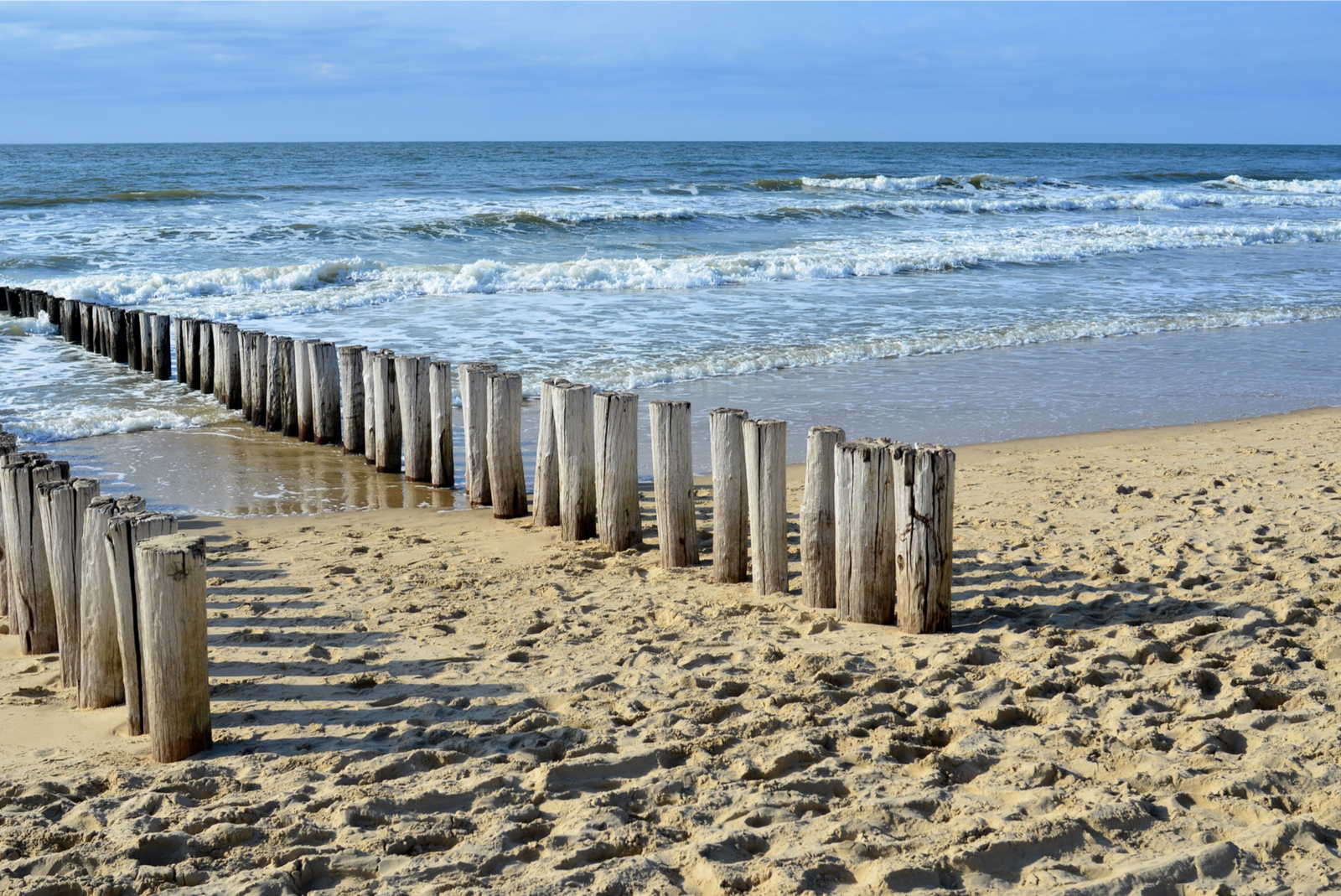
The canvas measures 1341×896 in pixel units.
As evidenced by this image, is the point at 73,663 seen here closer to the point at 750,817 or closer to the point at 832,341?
the point at 750,817

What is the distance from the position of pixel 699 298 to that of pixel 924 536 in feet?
36.6

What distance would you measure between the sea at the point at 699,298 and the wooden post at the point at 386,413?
42cm

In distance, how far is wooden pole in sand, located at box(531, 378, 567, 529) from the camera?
5.95 metres

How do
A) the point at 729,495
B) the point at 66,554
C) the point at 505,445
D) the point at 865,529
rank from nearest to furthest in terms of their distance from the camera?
1. the point at 66,554
2. the point at 865,529
3. the point at 729,495
4. the point at 505,445

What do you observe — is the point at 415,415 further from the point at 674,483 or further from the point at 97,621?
the point at 97,621

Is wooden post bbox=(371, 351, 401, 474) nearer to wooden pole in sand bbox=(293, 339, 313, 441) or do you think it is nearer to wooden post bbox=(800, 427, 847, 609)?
wooden pole in sand bbox=(293, 339, 313, 441)

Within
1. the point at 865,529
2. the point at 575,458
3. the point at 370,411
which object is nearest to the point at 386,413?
the point at 370,411

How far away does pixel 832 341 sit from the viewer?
11977 mm

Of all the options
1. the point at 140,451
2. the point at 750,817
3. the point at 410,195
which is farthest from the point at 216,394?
the point at 410,195

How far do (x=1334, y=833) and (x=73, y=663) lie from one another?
4.28 m

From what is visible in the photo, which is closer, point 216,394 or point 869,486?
point 869,486

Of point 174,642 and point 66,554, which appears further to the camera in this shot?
point 66,554

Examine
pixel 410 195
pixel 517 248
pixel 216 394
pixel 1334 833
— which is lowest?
pixel 1334 833

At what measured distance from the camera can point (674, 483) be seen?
17.5ft
